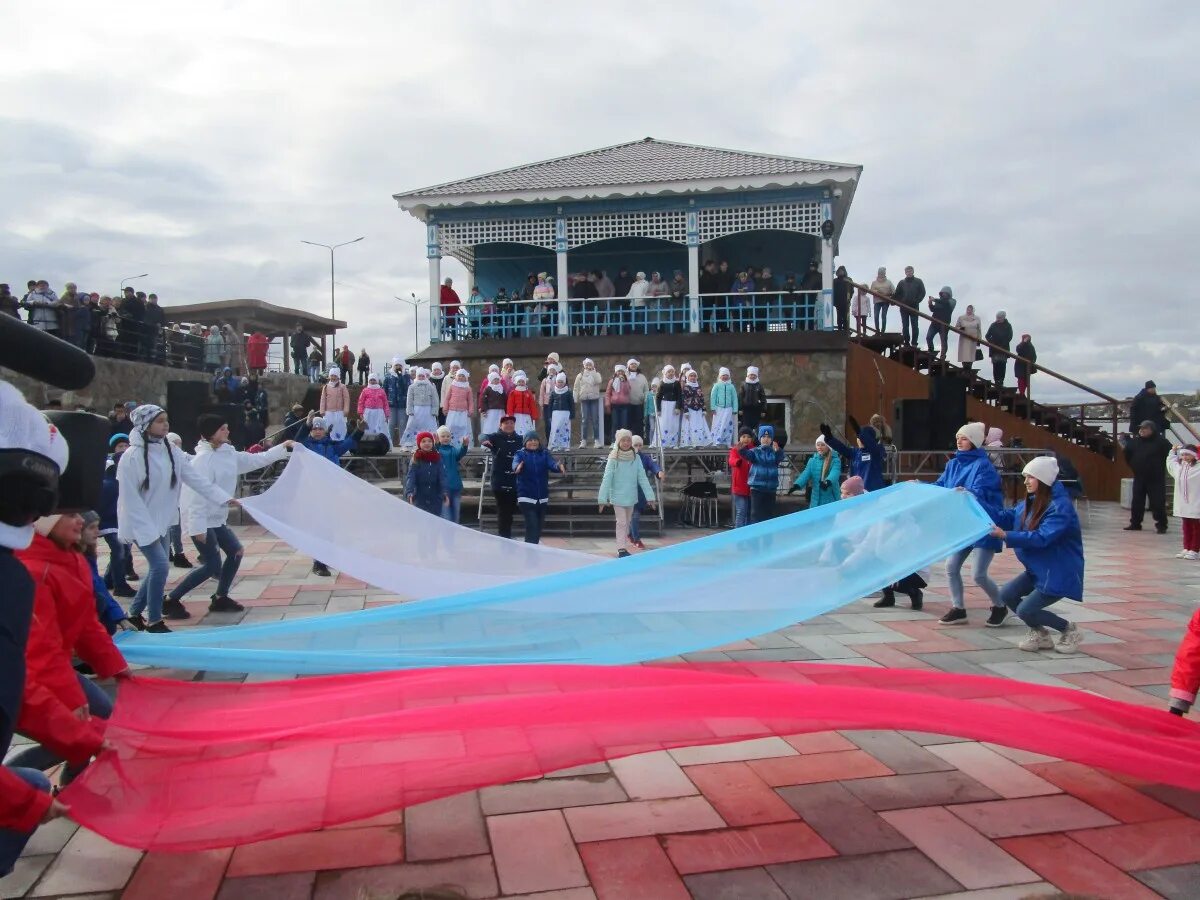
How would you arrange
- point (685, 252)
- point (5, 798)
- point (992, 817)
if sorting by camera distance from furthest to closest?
point (685, 252)
point (992, 817)
point (5, 798)

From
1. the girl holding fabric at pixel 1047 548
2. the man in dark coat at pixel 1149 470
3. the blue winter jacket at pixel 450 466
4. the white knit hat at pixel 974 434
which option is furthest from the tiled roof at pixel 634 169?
the girl holding fabric at pixel 1047 548

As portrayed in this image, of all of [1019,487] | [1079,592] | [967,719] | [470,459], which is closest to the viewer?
[967,719]

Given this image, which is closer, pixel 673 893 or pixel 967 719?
pixel 673 893

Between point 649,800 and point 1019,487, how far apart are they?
14.0 m

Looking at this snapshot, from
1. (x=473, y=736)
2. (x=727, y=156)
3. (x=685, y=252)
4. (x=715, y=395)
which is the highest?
(x=727, y=156)

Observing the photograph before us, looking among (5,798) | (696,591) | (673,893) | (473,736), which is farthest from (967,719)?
(5,798)

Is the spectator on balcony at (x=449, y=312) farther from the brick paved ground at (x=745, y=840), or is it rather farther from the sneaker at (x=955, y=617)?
the brick paved ground at (x=745, y=840)

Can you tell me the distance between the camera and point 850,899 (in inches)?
108

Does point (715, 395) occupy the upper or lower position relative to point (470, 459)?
upper

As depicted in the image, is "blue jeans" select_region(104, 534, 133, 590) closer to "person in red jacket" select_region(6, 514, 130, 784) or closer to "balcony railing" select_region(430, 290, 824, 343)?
"person in red jacket" select_region(6, 514, 130, 784)

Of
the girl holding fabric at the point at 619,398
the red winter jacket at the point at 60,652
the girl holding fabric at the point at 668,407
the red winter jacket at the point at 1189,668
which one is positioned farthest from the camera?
the girl holding fabric at the point at 619,398

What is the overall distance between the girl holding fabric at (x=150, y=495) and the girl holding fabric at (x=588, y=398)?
9.68 metres

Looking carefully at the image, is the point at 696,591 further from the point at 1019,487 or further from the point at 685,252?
the point at 685,252

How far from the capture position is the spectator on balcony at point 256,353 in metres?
22.5
